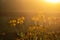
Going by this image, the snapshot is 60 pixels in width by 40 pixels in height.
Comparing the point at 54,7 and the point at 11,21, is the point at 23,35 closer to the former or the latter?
the point at 11,21

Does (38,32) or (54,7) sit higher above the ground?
(54,7)

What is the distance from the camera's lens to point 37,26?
3.89m

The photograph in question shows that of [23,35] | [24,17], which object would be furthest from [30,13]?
[23,35]

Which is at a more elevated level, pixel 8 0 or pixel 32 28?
pixel 8 0

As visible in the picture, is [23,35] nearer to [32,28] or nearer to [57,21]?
[32,28]

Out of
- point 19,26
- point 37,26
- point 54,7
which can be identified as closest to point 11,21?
point 19,26

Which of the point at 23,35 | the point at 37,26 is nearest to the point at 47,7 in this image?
the point at 37,26

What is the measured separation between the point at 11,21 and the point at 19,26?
0.15m

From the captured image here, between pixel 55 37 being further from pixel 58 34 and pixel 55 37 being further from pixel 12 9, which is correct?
pixel 12 9

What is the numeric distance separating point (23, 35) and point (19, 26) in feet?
0.53

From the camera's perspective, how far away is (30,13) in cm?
390

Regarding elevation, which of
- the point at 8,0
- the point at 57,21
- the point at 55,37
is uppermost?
the point at 8,0

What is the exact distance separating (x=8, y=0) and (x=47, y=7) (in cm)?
64

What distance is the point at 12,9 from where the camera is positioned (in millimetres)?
3883
